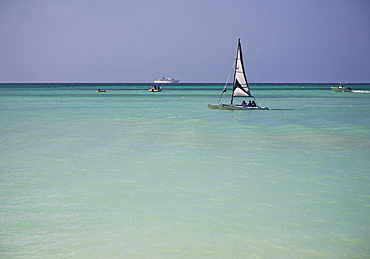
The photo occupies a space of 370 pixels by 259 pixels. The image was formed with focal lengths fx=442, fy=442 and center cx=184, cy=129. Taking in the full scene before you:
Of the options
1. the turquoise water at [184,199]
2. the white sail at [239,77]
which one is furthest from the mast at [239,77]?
the turquoise water at [184,199]

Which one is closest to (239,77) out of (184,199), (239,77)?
(239,77)

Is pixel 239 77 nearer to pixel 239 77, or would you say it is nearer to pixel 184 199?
pixel 239 77

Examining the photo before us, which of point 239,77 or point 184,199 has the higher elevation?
point 239,77

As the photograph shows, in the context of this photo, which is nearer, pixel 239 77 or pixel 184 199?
pixel 184 199

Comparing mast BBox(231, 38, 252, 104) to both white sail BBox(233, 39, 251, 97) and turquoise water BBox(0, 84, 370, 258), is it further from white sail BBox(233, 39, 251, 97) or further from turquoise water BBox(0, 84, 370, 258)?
turquoise water BBox(0, 84, 370, 258)

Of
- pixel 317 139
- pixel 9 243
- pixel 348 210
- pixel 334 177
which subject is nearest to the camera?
pixel 9 243

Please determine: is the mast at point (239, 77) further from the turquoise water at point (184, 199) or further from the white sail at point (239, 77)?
the turquoise water at point (184, 199)

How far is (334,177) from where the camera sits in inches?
505

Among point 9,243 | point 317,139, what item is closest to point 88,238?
point 9,243

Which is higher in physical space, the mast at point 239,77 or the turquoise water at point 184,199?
the mast at point 239,77

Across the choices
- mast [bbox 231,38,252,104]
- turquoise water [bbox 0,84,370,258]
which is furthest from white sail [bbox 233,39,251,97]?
turquoise water [bbox 0,84,370,258]

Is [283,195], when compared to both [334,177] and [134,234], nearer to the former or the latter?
[334,177]

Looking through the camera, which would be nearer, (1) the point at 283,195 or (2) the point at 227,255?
(2) the point at 227,255

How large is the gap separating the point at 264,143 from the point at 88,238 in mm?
13452
